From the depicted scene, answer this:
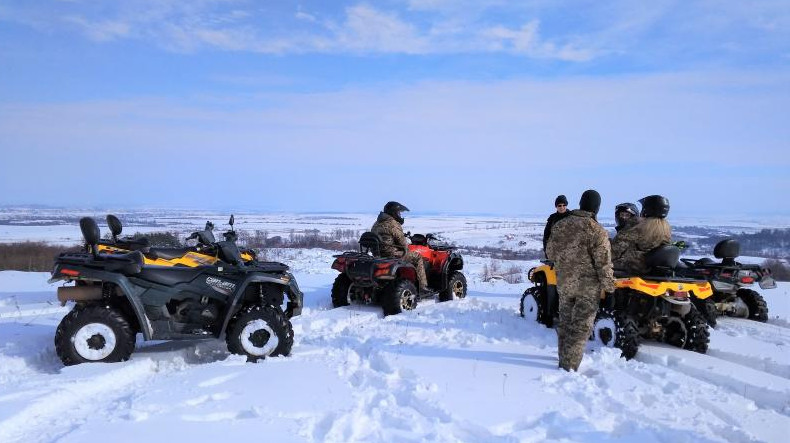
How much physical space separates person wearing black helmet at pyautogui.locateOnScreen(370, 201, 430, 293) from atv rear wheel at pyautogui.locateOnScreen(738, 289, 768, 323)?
17.4 feet

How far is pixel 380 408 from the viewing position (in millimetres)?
4371

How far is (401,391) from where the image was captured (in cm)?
484

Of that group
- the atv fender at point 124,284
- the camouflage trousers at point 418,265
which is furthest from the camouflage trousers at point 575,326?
the camouflage trousers at point 418,265

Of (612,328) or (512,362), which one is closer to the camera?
(512,362)

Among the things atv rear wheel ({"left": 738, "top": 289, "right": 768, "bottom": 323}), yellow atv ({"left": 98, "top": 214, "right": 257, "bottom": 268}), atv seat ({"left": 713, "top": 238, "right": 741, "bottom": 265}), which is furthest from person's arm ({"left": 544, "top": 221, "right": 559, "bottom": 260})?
atv rear wheel ({"left": 738, "top": 289, "right": 768, "bottom": 323})

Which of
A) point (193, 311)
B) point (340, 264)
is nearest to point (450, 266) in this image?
point (340, 264)

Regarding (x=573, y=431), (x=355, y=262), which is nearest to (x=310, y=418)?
(x=573, y=431)

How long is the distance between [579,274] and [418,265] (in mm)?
4806

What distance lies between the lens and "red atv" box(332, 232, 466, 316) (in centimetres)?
974

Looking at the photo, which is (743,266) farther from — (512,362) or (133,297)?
(133,297)

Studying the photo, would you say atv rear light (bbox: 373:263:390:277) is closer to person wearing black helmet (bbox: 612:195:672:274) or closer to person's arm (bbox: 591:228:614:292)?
person wearing black helmet (bbox: 612:195:672:274)

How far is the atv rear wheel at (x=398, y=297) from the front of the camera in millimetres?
9664

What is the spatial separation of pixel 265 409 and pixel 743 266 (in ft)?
27.0

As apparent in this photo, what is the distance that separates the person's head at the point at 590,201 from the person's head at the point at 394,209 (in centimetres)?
478
